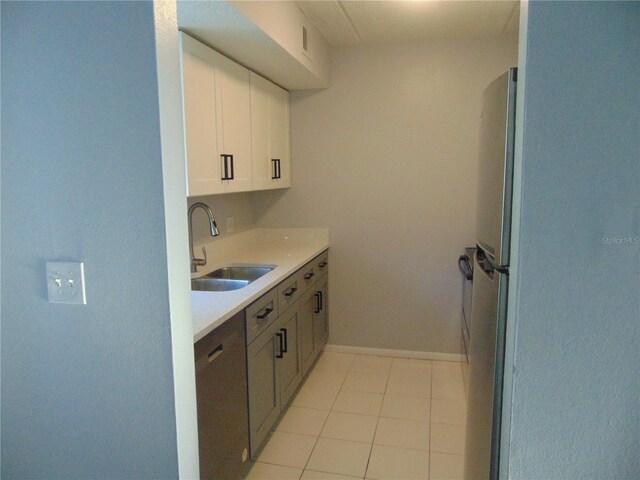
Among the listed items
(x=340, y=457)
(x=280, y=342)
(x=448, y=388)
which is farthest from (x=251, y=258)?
(x=448, y=388)

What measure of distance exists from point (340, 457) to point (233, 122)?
1.85m

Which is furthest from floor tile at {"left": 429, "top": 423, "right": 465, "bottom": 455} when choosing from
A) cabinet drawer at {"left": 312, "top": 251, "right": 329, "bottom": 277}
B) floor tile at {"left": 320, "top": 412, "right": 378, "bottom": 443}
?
cabinet drawer at {"left": 312, "top": 251, "right": 329, "bottom": 277}

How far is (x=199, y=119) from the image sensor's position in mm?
2221

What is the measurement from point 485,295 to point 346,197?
2.19m

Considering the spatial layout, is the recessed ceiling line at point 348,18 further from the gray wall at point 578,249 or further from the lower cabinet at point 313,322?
the gray wall at point 578,249

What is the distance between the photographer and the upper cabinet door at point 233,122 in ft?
8.08

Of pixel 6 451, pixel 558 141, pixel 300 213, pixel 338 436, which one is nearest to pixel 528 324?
pixel 558 141

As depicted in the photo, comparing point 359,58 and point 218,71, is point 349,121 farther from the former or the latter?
point 218,71

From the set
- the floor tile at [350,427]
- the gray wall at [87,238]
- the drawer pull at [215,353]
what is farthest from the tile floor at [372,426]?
the gray wall at [87,238]

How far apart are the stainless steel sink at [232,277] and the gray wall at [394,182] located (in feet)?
3.10

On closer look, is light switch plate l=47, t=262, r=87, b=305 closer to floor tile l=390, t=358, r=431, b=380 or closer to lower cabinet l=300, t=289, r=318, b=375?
lower cabinet l=300, t=289, r=318, b=375

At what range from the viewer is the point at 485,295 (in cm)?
158

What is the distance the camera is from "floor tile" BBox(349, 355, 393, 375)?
350 centimetres

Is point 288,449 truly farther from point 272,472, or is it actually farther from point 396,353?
point 396,353
